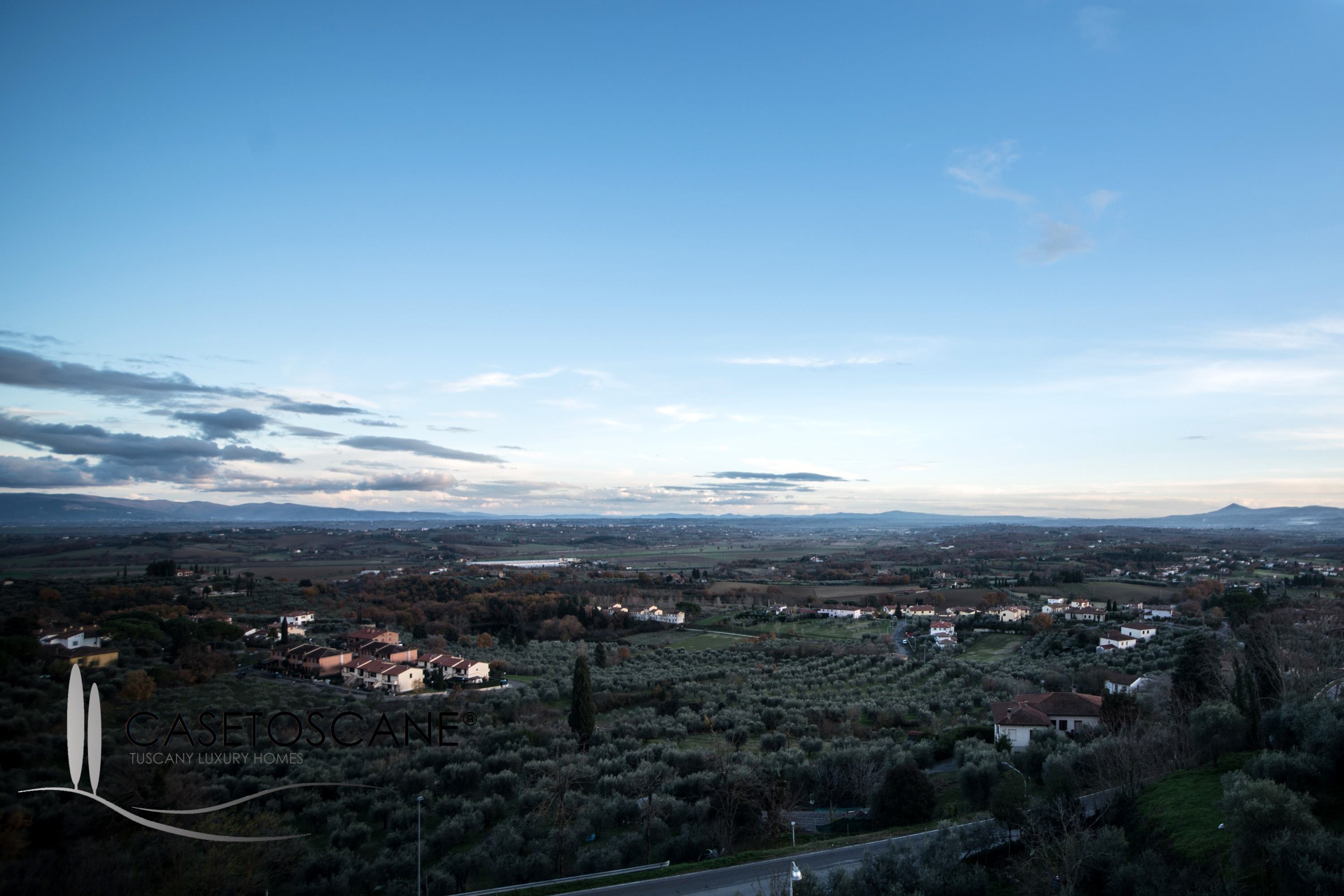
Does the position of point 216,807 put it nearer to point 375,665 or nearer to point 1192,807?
point 375,665

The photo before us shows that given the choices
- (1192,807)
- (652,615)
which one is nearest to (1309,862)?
(1192,807)

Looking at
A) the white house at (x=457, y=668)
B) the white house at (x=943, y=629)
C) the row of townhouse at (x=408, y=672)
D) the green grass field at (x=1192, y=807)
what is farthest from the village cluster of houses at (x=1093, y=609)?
the row of townhouse at (x=408, y=672)

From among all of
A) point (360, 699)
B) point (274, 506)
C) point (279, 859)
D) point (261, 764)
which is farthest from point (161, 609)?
point (274, 506)

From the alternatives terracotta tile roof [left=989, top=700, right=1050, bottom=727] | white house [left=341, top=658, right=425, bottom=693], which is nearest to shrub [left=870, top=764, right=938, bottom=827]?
terracotta tile roof [left=989, top=700, right=1050, bottom=727]

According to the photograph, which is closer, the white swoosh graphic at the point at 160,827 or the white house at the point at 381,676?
the white swoosh graphic at the point at 160,827

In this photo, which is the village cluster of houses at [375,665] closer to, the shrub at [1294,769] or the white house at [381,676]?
the white house at [381,676]

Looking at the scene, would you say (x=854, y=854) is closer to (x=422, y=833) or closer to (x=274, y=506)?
(x=422, y=833)
